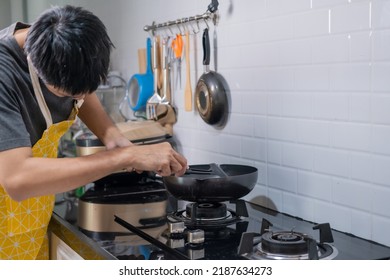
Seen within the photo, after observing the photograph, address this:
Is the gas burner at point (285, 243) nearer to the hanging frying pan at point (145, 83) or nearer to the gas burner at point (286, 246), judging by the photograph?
the gas burner at point (286, 246)

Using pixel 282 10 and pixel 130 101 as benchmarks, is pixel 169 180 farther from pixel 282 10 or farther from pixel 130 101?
pixel 130 101

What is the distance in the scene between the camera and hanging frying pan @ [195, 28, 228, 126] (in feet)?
5.27

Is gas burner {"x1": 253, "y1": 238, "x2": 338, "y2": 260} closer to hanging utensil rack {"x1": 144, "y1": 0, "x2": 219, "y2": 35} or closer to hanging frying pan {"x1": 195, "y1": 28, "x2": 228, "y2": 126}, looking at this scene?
hanging frying pan {"x1": 195, "y1": 28, "x2": 228, "y2": 126}

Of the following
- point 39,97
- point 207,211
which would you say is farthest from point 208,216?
point 39,97

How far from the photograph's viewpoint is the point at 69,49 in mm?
956

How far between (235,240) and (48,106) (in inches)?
20.9

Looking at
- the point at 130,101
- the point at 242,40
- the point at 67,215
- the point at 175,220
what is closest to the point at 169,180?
the point at 175,220

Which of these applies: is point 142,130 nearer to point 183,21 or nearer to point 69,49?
point 183,21

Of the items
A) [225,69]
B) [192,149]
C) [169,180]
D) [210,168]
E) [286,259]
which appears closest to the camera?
[286,259]

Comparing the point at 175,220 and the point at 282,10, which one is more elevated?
the point at 282,10

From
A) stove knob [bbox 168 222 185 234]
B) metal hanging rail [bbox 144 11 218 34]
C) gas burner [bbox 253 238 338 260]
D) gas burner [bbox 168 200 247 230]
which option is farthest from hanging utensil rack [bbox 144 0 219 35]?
gas burner [bbox 253 238 338 260]

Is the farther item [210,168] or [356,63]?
[210,168]

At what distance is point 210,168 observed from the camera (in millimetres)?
1445

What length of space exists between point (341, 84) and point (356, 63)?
2.6 inches
